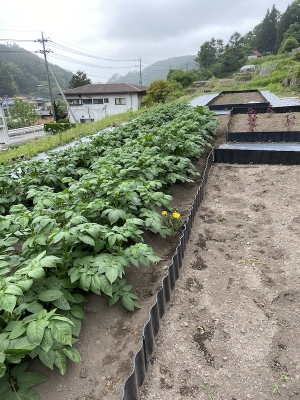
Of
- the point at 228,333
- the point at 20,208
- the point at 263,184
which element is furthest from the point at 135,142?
the point at 228,333

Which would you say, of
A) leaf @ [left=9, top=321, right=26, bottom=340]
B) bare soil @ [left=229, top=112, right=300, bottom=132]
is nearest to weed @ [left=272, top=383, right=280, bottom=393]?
leaf @ [left=9, top=321, right=26, bottom=340]

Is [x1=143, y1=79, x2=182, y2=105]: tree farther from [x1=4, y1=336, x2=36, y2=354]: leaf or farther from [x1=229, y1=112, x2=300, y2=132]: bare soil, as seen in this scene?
[x1=4, y1=336, x2=36, y2=354]: leaf

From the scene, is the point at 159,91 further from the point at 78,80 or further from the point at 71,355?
the point at 78,80

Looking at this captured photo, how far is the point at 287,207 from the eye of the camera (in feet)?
14.2

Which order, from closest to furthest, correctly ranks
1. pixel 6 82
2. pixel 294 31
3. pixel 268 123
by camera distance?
pixel 268 123, pixel 294 31, pixel 6 82

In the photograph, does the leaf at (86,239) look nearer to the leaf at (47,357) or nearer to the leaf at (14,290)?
the leaf at (14,290)

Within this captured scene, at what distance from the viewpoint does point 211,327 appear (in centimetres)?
236

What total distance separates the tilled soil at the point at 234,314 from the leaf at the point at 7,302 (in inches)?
41.8

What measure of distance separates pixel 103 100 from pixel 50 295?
33930 millimetres

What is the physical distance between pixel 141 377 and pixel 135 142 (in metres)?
3.95

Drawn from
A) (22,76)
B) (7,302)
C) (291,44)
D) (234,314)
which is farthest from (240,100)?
(22,76)

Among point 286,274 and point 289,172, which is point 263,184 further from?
point 286,274

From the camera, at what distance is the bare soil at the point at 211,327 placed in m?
1.88

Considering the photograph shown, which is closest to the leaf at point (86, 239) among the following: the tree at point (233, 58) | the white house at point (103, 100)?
the white house at point (103, 100)
